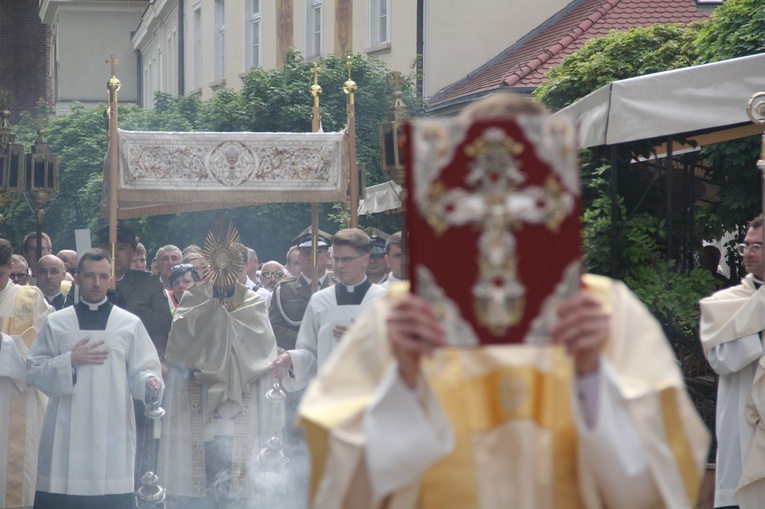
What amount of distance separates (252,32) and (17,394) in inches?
958

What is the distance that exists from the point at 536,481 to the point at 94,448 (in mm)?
5976

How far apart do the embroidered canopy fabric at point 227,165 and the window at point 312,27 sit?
17.9 meters

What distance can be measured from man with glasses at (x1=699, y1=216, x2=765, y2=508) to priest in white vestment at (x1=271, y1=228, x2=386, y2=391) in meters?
2.05

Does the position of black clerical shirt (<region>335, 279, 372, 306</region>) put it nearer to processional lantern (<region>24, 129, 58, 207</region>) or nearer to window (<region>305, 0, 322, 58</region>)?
processional lantern (<region>24, 129, 58, 207</region>)

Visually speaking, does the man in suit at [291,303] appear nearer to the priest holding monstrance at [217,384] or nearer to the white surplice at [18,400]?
the priest holding monstrance at [217,384]

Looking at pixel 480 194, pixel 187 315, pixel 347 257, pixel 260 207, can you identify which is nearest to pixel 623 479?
pixel 480 194

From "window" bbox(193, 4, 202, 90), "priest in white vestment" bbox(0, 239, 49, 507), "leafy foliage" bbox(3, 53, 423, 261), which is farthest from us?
"window" bbox(193, 4, 202, 90)

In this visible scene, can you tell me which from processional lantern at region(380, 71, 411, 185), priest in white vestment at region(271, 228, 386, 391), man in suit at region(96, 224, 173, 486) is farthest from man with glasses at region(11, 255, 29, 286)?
priest in white vestment at region(271, 228, 386, 391)

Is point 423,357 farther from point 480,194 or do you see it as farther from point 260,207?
point 260,207

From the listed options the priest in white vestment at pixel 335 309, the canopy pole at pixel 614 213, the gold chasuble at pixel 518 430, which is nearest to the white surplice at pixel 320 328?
the priest in white vestment at pixel 335 309

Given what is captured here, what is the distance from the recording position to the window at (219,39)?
34.6 meters

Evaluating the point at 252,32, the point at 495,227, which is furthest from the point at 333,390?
the point at 252,32

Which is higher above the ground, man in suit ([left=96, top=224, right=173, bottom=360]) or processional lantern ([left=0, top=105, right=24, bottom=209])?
processional lantern ([left=0, top=105, right=24, bottom=209])

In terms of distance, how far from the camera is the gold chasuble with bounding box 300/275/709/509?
2.92 m
